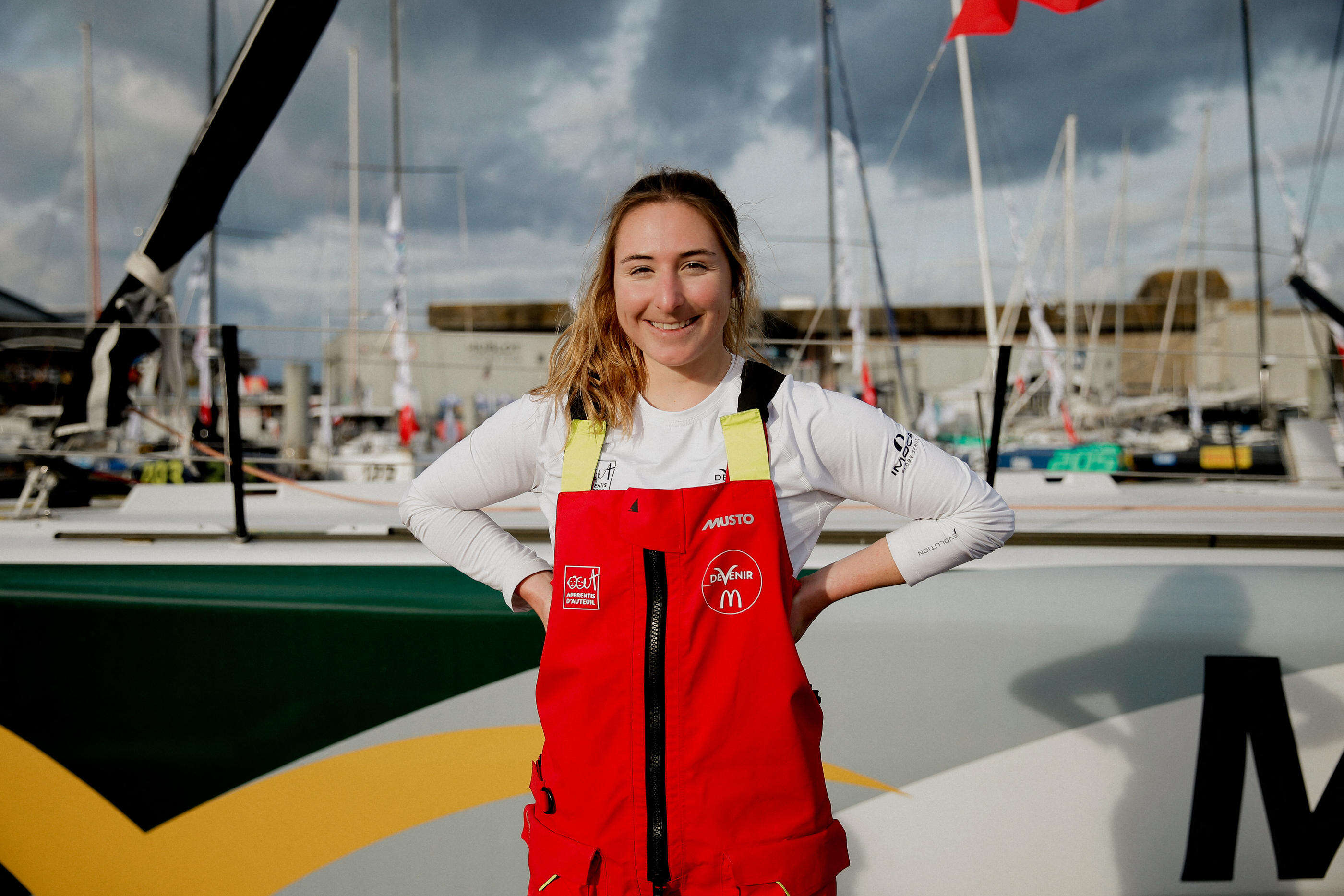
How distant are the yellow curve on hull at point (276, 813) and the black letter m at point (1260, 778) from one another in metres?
0.88

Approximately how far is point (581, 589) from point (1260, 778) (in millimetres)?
2053

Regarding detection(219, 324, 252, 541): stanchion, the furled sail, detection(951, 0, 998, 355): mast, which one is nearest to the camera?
detection(219, 324, 252, 541): stanchion

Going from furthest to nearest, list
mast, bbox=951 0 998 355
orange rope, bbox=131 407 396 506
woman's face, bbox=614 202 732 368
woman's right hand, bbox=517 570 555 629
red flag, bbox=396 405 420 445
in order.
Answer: red flag, bbox=396 405 420 445 → mast, bbox=951 0 998 355 → orange rope, bbox=131 407 396 506 → woman's right hand, bbox=517 570 555 629 → woman's face, bbox=614 202 732 368

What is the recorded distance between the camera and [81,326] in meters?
2.51

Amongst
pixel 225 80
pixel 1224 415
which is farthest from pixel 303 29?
pixel 1224 415

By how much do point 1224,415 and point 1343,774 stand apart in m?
20.0

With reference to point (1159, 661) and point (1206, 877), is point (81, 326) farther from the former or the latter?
point (1206, 877)

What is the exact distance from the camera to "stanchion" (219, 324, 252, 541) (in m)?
2.29

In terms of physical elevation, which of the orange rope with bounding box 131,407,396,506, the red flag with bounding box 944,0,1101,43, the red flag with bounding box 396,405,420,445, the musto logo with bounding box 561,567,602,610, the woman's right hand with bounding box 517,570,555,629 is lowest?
the woman's right hand with bounding box 517,570,555,629

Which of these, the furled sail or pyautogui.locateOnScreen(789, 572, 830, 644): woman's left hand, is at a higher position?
the furled sail

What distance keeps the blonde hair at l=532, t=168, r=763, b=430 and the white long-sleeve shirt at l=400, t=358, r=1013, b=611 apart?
0.13 ft

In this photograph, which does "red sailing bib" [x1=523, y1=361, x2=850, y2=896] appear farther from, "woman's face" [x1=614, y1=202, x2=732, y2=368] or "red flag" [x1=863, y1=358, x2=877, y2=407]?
"red flag" [x1=863, y1=358, x2=877, y2=407]

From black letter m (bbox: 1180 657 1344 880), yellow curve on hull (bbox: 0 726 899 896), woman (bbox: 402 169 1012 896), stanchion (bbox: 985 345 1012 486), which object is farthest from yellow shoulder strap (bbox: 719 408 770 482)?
black letter m (bbox: 1180 657 1344 880)

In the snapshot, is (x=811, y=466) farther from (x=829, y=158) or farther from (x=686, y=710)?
(x=829, y=158)
